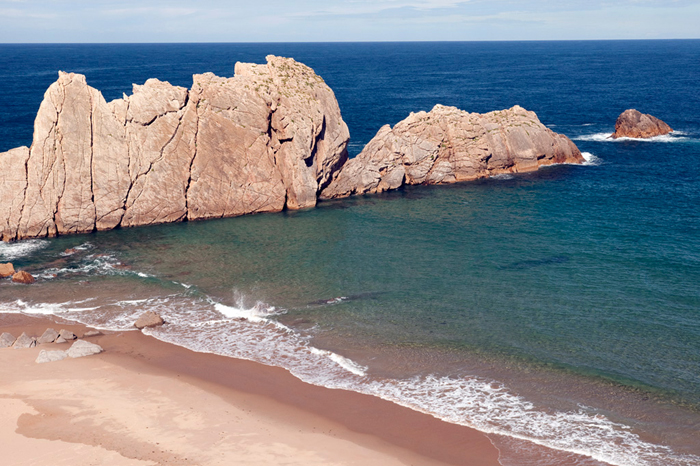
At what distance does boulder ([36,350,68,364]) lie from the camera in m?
32.2

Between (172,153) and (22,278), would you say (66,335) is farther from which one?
(172,153)

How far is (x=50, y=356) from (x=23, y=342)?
2857 mm

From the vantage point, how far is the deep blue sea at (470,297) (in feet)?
93.5

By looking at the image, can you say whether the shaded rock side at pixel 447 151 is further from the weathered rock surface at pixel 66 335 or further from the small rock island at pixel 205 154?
the weathered rock surface at pixel 66 335

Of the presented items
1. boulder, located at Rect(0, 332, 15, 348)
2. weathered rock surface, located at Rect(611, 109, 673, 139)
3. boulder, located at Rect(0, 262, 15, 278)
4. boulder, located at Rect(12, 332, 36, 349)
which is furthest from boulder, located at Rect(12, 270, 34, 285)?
weathered rock surface, located at Rect(611, 109, 673, 139)

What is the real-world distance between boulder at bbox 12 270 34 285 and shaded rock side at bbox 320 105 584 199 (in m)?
30.6

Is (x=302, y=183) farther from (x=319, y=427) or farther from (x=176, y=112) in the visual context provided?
(x=319, y=427)

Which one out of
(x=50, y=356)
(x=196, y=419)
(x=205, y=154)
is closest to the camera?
(x=196, y=419)

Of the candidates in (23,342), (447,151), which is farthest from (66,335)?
(447,151)

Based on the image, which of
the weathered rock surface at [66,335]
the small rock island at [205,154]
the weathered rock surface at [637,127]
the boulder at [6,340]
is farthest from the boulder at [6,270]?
the weathered rock surface at [637,127]

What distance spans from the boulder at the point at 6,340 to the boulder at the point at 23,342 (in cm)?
42

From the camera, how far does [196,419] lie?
27.2 meters

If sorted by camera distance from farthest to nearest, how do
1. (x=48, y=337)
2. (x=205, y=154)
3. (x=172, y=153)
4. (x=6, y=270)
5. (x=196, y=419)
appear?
(x=205, y=154) < (x=172, y=153) < (x=6, y=270) < (x=48, y=337) < (x=196, y=419)

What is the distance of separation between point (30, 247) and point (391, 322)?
3292cm
